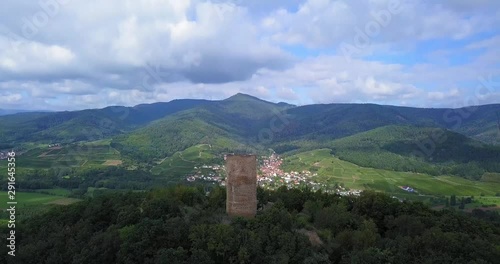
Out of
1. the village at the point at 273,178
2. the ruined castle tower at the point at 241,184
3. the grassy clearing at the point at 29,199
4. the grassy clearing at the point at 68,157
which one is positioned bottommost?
the grassy clearing at the point at 29,199

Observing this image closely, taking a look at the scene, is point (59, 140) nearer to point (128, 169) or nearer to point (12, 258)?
point (128, 169)

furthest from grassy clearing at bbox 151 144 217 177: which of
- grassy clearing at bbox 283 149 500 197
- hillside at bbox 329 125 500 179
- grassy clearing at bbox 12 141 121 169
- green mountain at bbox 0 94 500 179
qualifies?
hillside at bbox 329 125 500 179

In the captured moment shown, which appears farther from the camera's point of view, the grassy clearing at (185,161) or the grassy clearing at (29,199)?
the grassy clearing at (185,161)

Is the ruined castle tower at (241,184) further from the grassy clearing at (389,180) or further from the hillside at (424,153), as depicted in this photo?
the hillside at (424,153)

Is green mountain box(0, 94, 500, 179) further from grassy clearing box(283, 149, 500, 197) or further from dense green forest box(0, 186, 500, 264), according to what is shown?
dense green forest box(0, 186, 500, 264)

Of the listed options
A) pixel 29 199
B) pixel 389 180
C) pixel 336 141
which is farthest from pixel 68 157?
pixel 336 141

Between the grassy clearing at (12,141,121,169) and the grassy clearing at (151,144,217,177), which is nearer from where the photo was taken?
the grassy clearing at (12,141,121,169)

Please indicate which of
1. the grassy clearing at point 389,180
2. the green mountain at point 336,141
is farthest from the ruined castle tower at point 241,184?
the green mountain at point 336,141
